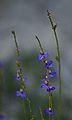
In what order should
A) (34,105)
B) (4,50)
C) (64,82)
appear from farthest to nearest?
(4,50) → (64,82) → (34,105)

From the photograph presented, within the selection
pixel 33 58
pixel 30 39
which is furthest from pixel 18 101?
pixel 30 39

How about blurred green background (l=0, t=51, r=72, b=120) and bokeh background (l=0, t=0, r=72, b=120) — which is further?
bokeh background (l=0, t=0, r=72, b=120)

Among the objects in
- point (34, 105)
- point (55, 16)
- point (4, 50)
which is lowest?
point (34, 105)

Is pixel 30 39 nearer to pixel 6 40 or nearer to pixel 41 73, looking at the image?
pixel 6 40

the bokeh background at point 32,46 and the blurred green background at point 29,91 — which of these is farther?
the bokeh background at point 32,46

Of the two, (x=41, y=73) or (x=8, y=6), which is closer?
(x=41, y=73)

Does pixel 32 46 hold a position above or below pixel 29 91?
above

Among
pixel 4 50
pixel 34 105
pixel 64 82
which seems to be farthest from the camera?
pixel 4 50

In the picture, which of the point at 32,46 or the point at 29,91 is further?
the point at 32,46
